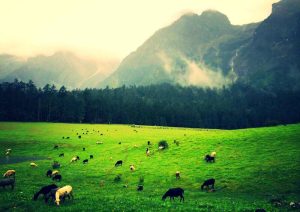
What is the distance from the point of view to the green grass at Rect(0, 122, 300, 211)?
26641 mm

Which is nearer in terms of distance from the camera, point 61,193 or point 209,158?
point 61,193

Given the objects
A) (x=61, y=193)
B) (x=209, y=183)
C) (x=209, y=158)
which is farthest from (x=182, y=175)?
(x=61, y=193)

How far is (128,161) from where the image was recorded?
54219mm

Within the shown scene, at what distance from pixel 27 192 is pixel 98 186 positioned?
9.88 m

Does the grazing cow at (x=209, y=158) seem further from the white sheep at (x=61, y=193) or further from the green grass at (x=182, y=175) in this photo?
the white sheep at (x=61, y=193)

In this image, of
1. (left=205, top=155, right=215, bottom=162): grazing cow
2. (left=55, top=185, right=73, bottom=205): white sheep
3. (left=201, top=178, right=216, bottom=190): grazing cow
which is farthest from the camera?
(left=205, top=155, right=215, bottom=162): grazing cow

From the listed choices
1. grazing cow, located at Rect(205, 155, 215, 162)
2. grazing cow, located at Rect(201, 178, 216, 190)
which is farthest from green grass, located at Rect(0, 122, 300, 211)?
grazing cow, located at Rect(201, 178, 216, 190)

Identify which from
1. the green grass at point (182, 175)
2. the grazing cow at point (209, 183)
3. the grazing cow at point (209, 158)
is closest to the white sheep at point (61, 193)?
the green grass at point (182, 175)

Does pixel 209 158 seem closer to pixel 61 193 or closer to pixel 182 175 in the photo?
pixel 182 175

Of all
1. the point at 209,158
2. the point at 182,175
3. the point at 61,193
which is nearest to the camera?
the point at 61,193

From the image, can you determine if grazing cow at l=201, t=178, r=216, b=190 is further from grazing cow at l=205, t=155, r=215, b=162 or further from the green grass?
grazing cow at l=205, t=155, r=215, b=162

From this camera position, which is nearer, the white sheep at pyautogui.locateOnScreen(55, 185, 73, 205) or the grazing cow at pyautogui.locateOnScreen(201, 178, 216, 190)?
the white sheep at pyautogui.locateOnScreen(55, 185, 73, 205)

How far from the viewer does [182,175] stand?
138 ft

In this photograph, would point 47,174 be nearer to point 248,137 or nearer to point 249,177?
point 249,177
